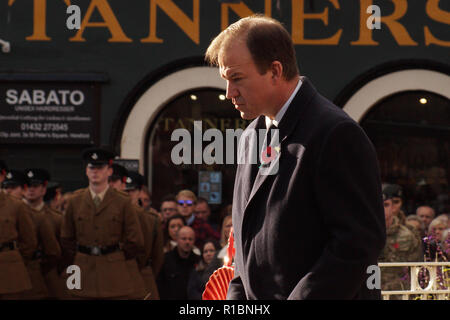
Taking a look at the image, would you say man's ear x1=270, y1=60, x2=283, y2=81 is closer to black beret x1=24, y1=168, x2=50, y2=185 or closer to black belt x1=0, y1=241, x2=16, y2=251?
black belt x1=0, y1=241, x2=16, y2=251

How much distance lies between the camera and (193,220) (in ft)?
31.6

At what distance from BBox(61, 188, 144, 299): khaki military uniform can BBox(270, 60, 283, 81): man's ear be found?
575cm

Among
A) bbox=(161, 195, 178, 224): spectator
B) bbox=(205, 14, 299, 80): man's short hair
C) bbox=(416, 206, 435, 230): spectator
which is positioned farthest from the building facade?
bbox=(205, 14, 299, 80): man's short hair

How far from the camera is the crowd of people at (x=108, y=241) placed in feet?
25.7

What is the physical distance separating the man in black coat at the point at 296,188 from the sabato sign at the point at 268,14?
868cm

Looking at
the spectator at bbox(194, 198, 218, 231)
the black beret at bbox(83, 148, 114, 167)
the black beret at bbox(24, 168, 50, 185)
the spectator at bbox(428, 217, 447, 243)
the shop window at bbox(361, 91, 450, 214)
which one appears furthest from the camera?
the shop window at bbox(361, 91, 450, 214)

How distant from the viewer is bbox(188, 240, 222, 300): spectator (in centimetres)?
749

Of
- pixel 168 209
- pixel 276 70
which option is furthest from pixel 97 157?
pixel 276 70

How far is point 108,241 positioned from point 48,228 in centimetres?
102

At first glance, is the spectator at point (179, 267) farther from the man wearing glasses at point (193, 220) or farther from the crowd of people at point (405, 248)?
the crowd of people at point (405, 248)

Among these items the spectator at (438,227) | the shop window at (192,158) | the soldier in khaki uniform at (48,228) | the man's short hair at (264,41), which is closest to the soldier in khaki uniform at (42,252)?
the soldier in khaki uniform at (48,228)

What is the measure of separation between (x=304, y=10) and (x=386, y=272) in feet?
17.0
